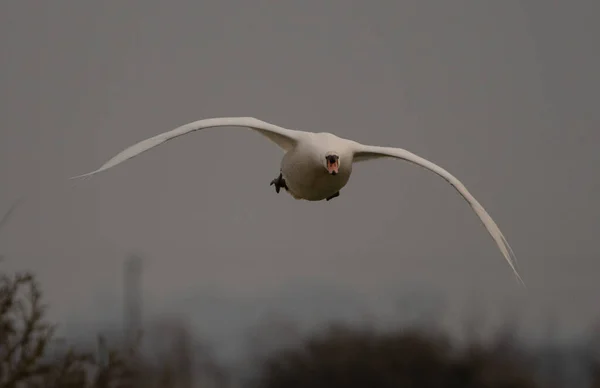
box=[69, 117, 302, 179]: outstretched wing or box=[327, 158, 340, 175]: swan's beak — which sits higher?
box=[69, 117, 302, 179]: outstretched wing

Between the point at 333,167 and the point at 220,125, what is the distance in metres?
1.38

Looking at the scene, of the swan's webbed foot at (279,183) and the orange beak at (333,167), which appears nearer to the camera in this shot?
the orange beak at (333,167)

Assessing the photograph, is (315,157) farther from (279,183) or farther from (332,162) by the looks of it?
(279,183)

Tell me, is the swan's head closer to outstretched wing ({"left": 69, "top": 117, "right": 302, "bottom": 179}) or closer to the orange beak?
the orange beak

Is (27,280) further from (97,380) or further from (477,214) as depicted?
(477,214)

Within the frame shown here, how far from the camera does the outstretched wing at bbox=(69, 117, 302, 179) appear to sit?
15047 millimetres

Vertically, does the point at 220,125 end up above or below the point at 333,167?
above

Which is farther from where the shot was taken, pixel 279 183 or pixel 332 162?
pixel 279 183

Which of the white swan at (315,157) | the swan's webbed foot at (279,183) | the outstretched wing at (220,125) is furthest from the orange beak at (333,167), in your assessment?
the swan's webbed foot at (279,183)

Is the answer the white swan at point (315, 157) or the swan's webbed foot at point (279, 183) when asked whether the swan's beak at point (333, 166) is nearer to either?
the white swan at point (315, 157)

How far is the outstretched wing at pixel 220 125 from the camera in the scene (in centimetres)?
1505

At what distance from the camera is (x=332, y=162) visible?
15289 millimetres

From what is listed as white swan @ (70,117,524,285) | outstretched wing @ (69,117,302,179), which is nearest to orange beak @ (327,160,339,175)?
white swan @ (70,117,524,285)

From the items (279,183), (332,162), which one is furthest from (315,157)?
(279,183)
